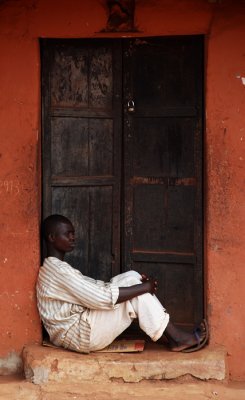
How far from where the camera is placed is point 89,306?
18.4 ft

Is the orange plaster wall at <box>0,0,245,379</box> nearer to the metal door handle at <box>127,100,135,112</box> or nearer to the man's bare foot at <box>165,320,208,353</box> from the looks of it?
the man's bare foot at <box>165,320,208,353</box>

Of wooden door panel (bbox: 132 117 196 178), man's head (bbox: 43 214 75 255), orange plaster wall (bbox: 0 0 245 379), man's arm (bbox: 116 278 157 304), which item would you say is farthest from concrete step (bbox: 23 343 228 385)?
wooden door panel (bbox: 132 117 196 178)

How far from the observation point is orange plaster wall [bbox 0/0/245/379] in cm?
573

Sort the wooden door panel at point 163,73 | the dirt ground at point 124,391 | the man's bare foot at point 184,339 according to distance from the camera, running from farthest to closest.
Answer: the wooden door panel at point 163,73 < the man's bare foot at point 184,339 < the dirt ground at point 124,391

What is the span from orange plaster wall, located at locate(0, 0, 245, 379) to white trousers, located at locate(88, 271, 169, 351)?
Answer: 40cm

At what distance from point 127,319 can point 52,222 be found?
0.83 meters

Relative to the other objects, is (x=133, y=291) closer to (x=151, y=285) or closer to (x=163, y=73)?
(x=151, y=285)

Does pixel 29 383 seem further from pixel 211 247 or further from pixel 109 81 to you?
pixel 109 81

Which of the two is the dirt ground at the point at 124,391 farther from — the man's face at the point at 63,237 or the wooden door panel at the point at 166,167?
the man's face at the point at 63,237

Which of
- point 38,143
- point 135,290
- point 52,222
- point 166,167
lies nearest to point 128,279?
point 135,290

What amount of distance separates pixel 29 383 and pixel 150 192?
1.60 meters

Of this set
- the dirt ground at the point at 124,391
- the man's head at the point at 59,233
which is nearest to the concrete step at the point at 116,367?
the dirt ground at the point at 124,391

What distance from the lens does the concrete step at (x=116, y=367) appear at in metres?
5.59

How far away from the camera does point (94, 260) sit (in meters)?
6.19
